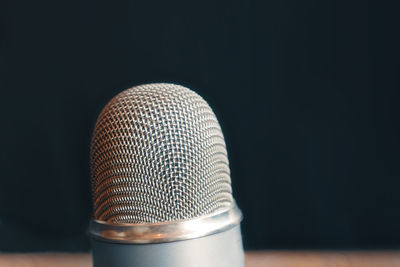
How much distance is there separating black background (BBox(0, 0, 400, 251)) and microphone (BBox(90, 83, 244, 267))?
700 millimetres

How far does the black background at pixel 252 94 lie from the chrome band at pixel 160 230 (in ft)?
2.44

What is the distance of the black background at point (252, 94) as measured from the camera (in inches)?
56.8

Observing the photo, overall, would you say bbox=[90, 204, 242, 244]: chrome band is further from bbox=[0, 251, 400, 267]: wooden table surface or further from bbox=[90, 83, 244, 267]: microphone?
bbox=[0, 251, 400, 267]: wooden table surface

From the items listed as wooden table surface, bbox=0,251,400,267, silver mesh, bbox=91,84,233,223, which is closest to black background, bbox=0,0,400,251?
wooden table surface, bbox=0,251,400,267

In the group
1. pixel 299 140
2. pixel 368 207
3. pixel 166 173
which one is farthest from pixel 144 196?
pixel 368 207

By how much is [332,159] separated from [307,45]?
367 millimetres

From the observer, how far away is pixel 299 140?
1487 mm

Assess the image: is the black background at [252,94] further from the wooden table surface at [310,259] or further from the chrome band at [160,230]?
the chrome band at [160,230]

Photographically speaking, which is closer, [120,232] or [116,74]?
[120,232]

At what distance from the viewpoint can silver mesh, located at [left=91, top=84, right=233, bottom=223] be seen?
2.50ft

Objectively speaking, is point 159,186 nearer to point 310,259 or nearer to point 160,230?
point 160,230

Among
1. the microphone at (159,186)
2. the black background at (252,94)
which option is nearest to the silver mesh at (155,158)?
the microphone at (159,186)

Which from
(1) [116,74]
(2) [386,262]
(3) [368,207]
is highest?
(1) [116,74]

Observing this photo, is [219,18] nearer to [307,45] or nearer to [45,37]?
[307,45]
